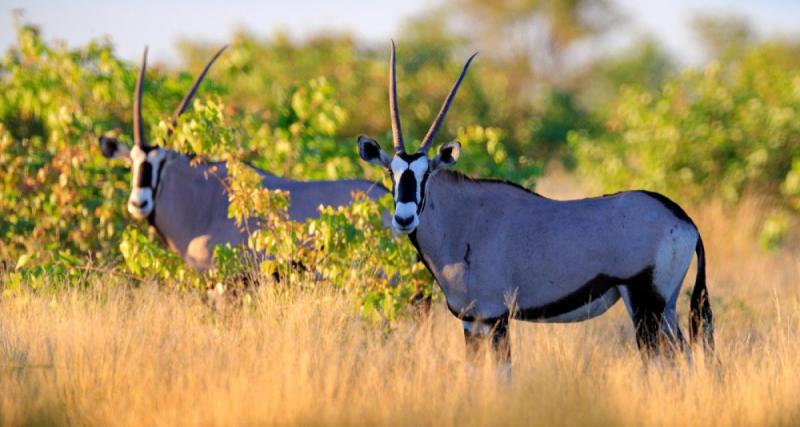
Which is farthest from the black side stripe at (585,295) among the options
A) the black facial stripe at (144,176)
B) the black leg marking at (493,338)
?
the black facial stripe at (144,176)

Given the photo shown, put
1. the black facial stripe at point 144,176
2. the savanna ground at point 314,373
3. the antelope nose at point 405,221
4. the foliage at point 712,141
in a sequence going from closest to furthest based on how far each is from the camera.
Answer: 1. the savanna ground at point 314,373
2. the antelope nose at point 405,221
3. the black facial stripe at point 144,176
4. the foliage at point 712,141

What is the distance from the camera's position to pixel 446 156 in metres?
6.41

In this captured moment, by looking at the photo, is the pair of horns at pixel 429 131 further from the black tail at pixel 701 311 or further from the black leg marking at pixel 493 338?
the black tail at pixel 701 311

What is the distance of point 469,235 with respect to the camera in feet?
21.2

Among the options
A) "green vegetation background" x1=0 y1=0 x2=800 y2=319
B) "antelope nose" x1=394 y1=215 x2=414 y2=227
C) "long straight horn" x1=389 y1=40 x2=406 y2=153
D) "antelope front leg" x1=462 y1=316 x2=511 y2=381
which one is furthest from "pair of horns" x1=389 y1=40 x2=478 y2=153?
"antelope front leg" x1=462 y1=316 x2=511 y2=381

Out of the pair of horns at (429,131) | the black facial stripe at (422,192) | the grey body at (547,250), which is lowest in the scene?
the grey body at (547,250)

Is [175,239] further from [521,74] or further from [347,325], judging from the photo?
[521,74]

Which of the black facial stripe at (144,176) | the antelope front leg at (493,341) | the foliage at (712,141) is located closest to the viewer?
the antelope front leg at (493,341)

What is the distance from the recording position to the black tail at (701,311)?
6484 millimetres

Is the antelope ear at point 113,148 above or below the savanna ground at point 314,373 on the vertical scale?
above

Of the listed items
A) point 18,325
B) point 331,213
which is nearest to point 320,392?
point 331,213

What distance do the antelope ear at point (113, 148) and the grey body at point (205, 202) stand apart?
0.30 meters

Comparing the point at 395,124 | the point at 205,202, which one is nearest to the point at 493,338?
the point at 395,124

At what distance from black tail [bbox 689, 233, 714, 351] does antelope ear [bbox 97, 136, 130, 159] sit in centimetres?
407
